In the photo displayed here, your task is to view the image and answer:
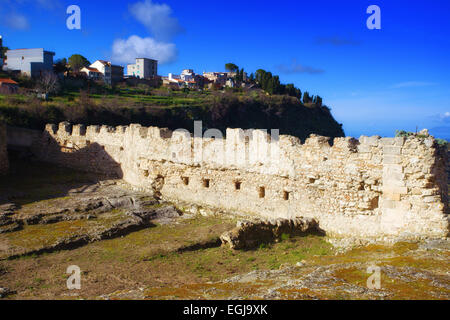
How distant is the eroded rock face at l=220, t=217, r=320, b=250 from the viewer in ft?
37.5

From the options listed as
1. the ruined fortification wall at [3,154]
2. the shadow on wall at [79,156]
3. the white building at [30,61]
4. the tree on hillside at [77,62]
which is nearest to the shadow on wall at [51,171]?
the shadow on wall at [79,156]

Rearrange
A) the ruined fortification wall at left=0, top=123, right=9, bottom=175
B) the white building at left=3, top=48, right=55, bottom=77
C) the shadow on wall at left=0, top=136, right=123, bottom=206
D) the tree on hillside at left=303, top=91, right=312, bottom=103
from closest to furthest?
the shadow on wall at left=0, top=136, right=123, bottom=206 < the ruined fortification wall at left=0, top=123, right=9, bottom=175 < the white building at left=3, top=48, right=55, bottom=77 < the tree on hillside at left=303, top=91, right=312, bottom=103

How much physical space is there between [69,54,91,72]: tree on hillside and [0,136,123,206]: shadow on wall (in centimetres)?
5525

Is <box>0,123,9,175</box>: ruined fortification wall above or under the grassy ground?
above

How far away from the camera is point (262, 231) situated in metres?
11.8

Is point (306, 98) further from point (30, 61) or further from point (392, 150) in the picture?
point (392, 150)

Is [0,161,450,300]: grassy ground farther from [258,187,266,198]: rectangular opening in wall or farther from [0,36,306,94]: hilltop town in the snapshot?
[0,36,306,94]: hilltop town

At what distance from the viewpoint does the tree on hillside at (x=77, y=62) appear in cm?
7450

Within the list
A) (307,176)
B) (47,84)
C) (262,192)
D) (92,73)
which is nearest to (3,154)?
(262,192)

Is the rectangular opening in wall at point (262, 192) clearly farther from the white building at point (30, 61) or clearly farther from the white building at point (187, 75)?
the white building at point (187, 75)

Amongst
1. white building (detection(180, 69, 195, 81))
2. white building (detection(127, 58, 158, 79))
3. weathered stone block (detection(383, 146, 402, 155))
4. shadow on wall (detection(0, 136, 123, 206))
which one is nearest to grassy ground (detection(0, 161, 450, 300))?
weathered stone block (detection(383, 146, 402, 155))

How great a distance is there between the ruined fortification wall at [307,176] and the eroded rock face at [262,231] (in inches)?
21.6

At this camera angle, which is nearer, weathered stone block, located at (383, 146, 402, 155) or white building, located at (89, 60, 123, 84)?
weathered stone block, located at (383, 146, 402, 155)

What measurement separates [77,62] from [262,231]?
7490 centimetres
